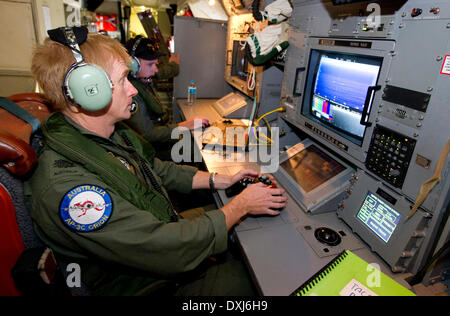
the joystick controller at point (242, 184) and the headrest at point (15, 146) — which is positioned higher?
the headrest at point (15, 146)

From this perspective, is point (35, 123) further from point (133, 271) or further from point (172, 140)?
point (172, 140)

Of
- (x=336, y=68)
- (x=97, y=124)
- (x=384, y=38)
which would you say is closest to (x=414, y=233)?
(x=384, y=38)

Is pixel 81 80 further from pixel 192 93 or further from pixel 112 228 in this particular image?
pixel 192 93

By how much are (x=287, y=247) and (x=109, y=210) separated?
2.43 feet

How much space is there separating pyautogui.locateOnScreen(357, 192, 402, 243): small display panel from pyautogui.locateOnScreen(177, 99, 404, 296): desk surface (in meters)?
0.10

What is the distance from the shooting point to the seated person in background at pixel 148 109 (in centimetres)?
235

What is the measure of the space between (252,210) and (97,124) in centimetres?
82

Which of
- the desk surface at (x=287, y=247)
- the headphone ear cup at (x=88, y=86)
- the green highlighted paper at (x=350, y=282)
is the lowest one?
the desk surface at (x=287, y=247)

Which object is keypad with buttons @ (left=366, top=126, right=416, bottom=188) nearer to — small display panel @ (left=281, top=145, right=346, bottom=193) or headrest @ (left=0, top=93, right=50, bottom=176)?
small display panel @ (left=281, top=145, right=346, bottom=193)

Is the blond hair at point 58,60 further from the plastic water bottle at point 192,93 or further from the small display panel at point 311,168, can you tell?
the plastic water bottle at point 192,93

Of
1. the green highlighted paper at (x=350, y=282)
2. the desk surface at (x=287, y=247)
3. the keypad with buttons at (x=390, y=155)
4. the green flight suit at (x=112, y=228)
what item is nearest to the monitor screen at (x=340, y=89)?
the keypad with buttons at (x=390, y=155)

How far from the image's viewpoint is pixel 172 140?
266 centimetres

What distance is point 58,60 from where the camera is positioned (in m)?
0.99

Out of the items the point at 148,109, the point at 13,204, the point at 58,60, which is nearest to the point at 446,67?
the point at 58,60
